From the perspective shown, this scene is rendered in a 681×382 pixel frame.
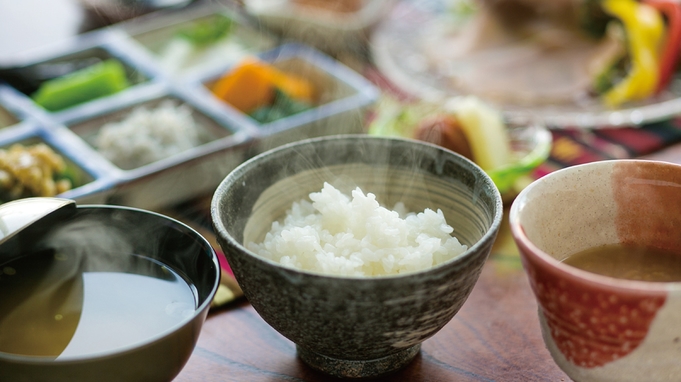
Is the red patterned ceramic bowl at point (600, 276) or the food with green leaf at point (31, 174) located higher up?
the red patterned ceramic bowl at point (600, 276)

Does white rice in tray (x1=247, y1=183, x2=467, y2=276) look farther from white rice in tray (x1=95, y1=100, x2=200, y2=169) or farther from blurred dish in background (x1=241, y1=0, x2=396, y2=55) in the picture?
blurred dish in background (x1=241, y1=0, x2=396, y2=55)

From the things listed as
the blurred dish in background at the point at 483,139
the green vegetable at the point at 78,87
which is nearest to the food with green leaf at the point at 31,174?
the green vegetable at the point at 78,87

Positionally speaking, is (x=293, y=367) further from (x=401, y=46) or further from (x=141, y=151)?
(x=401, y=46)

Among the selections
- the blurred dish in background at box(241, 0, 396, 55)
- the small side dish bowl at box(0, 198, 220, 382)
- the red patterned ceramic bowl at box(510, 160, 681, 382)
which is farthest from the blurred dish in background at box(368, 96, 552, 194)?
the blurred dish in background at box(241, 0, 396, 55)

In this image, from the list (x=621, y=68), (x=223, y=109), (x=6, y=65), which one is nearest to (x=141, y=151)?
(x=223, y=109)

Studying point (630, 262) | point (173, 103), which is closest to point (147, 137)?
point (173, 103)

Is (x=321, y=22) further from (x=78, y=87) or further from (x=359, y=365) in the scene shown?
(x=359, y=365)

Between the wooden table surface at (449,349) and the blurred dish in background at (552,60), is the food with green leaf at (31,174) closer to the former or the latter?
the wooden table surface at (449,349)
